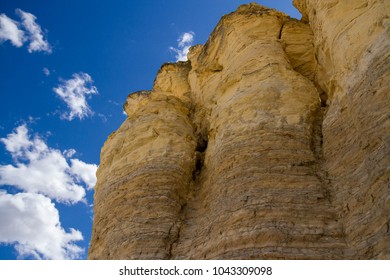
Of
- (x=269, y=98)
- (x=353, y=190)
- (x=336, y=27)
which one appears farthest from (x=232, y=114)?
(x=353, y=190)

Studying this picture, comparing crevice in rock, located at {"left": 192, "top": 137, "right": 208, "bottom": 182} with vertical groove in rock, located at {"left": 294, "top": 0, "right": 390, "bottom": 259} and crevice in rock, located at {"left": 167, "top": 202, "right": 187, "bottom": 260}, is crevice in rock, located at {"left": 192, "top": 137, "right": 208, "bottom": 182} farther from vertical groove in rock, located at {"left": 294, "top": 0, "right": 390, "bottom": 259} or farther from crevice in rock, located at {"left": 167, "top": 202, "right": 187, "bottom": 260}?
vertical groove in rock, located at {"left": 294, "top": 0, "right": 390, "bottom": 259}

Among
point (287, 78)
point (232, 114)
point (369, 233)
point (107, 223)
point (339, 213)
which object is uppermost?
point (287, 78)

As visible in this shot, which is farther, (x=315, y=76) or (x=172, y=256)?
(x=315, y=76)

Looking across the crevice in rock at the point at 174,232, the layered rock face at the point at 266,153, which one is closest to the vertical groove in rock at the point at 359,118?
the layered rock face at the point at 266,153

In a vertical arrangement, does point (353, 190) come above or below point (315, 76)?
below

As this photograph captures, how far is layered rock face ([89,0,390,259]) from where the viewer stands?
Answer: 10812 mm

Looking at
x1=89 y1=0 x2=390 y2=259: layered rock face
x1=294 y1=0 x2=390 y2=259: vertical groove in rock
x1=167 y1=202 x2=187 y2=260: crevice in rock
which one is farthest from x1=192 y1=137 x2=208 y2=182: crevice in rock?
x1=294 y1=0 x2=390 y2=259: vertical groove in rock

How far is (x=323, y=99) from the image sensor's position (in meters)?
15.6

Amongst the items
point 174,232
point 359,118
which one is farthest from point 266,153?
point 174,232

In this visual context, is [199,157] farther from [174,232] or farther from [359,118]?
[359,118]

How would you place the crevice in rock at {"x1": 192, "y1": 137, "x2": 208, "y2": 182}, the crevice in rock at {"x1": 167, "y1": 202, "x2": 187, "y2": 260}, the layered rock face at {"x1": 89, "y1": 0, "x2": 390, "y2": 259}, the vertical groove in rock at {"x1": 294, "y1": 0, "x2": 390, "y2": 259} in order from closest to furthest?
1. the vertical groove in rock at {"x1": 294, "y1": 0, "x2": 390, "y2": 259}
2. the layered rock face at {"x1": 89, "y1": 0, "x2": 390, "y2": 259}
3. the crevice in rock at {"x1": 167, "y1": 202, "x2": 187, "y2": 260}
4. the crevice in rock at {"x1": 192, "y1": 137, "x2": 208, "y2": 182}

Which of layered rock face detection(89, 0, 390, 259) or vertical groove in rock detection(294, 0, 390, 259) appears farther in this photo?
layered rock face detection(89, 0, 390, 259)
